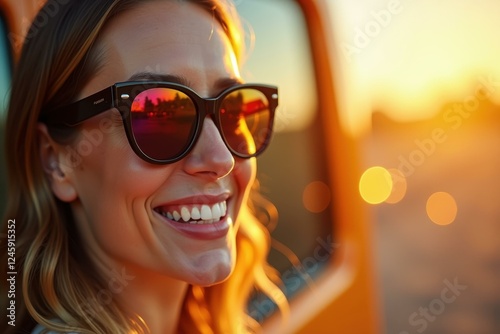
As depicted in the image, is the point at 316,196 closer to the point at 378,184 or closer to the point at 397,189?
the point at 397,189

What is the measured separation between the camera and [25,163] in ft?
5.59

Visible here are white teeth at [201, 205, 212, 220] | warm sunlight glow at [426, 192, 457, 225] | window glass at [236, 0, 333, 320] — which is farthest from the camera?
warm sunlight glow at [426, 192, 457, 225]

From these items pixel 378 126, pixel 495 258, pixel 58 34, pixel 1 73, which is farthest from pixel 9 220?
pixel 378 126

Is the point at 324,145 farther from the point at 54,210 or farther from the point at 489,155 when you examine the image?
the point at 489,155

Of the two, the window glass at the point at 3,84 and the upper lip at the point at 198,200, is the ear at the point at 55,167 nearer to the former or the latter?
the window glass at the point at 3,84

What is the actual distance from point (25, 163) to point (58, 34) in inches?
13.5

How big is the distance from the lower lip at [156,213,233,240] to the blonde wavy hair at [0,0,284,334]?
262 millimetres

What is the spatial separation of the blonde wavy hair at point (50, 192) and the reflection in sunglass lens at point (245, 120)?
0.65ft

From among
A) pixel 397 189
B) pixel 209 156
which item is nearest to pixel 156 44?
pixel 209 156

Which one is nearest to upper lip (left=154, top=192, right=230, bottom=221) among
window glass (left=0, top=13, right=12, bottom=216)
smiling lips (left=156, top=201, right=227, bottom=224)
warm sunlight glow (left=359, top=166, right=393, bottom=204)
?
smiling lips (left=156, top=201, right=227, bottom=224)

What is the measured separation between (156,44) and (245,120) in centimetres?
36

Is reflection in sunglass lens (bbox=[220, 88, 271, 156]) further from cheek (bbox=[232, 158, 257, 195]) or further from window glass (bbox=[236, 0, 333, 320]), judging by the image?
window glass (bbox=[236, 0, 333, 320])

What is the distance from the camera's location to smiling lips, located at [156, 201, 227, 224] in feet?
5.50

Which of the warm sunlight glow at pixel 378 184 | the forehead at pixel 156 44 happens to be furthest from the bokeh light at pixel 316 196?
the warm sunlight glow at pixel 378 184
